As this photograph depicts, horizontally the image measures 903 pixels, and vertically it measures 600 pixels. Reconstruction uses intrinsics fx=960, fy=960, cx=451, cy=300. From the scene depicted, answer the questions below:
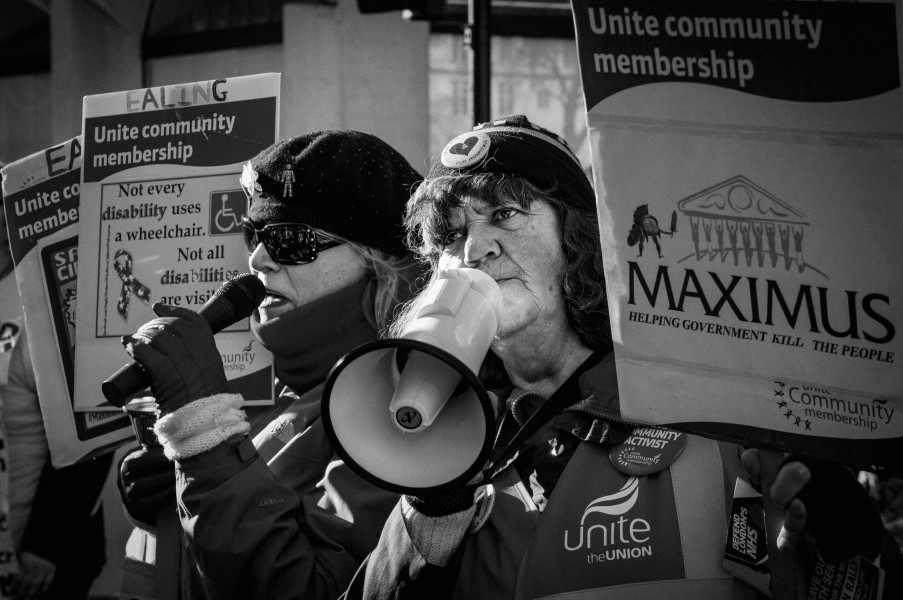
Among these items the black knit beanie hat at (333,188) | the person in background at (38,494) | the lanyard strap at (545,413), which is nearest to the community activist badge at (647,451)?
the lanyard strap at (545,413)

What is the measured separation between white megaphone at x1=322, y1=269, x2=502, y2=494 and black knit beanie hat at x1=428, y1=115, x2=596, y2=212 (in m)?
0.53

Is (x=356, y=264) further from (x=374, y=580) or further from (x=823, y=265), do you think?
(x=823, y=265)

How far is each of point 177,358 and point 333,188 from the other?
2.89ft

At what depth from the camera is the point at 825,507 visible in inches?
62.2

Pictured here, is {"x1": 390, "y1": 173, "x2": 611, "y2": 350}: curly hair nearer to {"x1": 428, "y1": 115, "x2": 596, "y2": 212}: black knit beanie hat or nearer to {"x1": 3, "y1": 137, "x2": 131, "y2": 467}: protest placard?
{"x1": 428, "y1": 115, "x2": 596, "y2": 212}: black knit beanie hat

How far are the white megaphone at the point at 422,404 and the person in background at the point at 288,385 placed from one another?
52 cm

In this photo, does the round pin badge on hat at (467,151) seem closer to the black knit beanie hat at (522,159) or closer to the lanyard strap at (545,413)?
the black knit beanie hat at (522,159)

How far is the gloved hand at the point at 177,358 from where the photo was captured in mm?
2170

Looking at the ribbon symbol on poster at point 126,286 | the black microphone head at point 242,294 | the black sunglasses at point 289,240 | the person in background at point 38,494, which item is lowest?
the person in background at point 38,494

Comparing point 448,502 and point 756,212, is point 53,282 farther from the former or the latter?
point 756,212

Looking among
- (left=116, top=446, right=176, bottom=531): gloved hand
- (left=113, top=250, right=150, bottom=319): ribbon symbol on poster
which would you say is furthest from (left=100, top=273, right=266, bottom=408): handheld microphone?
(left=113, top=250, right=150, bottom=319): ribbon symbol on poster

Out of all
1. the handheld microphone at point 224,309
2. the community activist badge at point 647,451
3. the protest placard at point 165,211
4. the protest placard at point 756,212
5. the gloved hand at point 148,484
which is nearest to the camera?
the protest placard at point 756,212

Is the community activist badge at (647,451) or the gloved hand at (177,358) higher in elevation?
the gloved hand at (177,358)

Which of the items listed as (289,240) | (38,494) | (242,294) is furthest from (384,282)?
(38,494)
